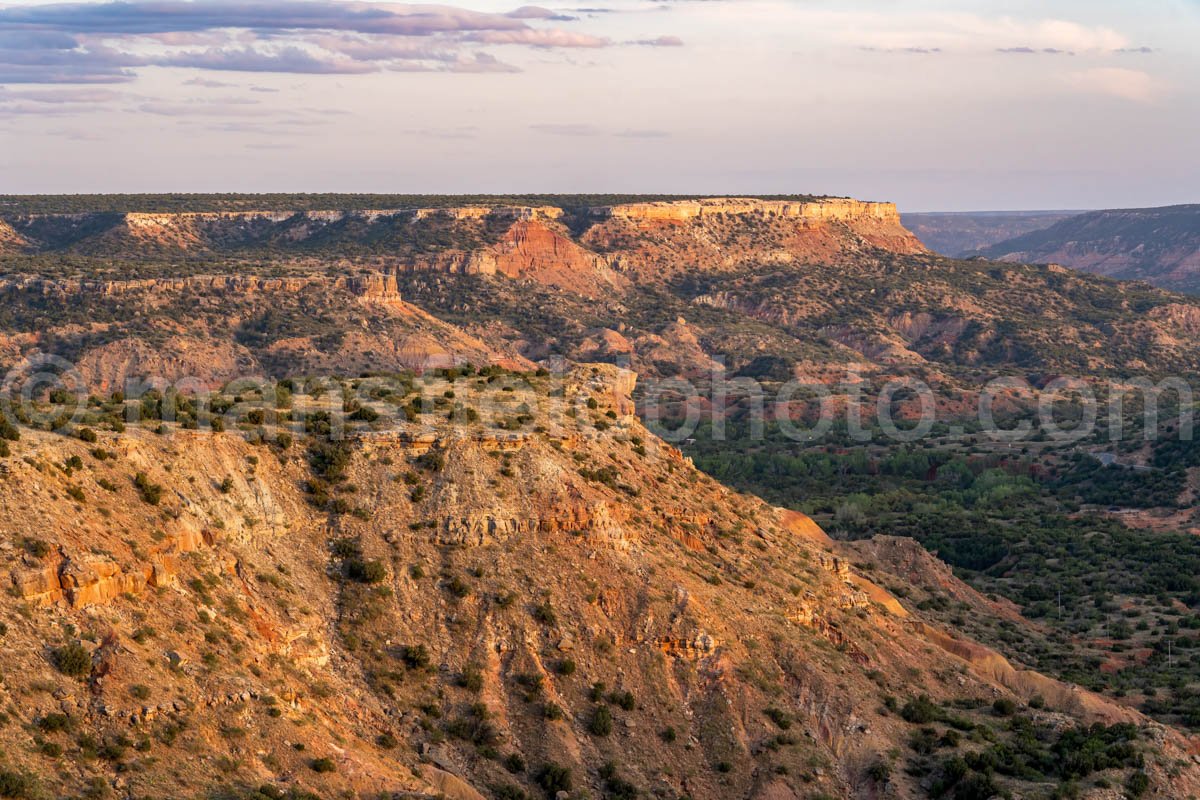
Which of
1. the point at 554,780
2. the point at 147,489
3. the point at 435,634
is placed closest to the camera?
the point at 554,780

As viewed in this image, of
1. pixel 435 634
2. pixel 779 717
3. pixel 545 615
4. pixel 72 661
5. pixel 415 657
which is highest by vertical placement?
pixel 72 661

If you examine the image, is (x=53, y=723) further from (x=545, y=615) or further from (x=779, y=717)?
(x=779, y=717)

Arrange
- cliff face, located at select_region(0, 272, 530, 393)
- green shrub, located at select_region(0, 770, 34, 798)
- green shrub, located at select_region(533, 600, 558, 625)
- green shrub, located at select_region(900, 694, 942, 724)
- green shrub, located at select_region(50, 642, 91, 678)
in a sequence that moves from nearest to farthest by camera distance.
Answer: green shrub, located at select_region(0, 770, 34, 798) < green shrub, located at select_region(50, 642, 91, 678) < green shrub, located at select_region(533, 600, 558, 625) < green shrub, located at select_region(900, 694, 942, 724) < cliff face, located at select_region(0, 272, 530, 393)

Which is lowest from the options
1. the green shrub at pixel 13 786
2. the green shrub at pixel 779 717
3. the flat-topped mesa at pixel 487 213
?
the green shrub at pixel 779 717

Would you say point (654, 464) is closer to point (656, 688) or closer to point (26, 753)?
point (656, 688)

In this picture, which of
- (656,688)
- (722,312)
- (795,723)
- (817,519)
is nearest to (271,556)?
(656,688)

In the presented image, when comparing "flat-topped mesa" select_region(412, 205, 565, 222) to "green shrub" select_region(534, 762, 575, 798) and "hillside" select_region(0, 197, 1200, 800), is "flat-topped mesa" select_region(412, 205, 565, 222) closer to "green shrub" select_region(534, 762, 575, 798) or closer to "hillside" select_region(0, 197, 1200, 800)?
"hillside" select_region(0, 197, 1200, 800)

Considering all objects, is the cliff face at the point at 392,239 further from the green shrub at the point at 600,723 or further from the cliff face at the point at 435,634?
the green shrub at the point at 600,723

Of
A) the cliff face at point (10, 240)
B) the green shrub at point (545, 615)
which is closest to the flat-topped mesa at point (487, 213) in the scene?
the cliff face at point (10, 240)

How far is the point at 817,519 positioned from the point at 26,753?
6613 cm

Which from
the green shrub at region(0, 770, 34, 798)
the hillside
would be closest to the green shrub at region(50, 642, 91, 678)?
the hillside

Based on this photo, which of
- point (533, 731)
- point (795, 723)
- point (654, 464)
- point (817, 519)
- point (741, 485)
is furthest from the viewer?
point (741, 485)

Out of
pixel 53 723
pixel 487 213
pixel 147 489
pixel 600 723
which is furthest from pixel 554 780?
pixel 487 213

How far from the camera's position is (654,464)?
52.8 meters
